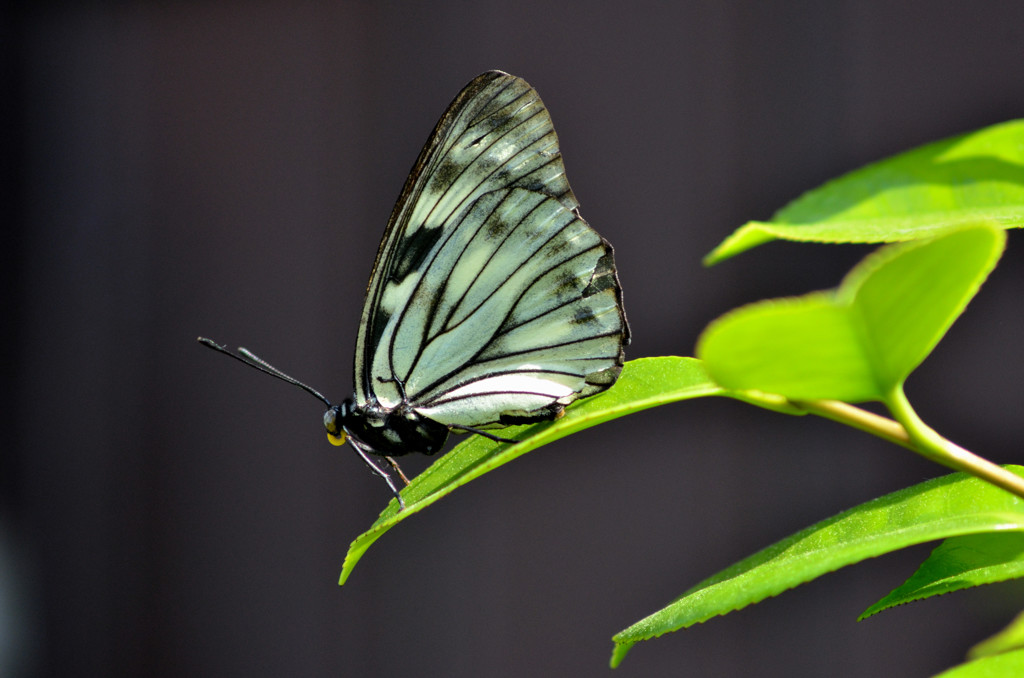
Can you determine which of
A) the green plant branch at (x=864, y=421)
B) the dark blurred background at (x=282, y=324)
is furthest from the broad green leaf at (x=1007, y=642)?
the dark blurred background at (x=282, y=324)

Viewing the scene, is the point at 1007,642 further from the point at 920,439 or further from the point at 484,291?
the point at 484,291

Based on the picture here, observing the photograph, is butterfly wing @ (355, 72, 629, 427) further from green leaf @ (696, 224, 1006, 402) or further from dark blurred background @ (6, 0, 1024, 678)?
dark blurred background @ (6, 0, 1024, 678)

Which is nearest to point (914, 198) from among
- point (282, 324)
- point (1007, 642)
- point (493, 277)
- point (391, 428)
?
point (1007, 642)

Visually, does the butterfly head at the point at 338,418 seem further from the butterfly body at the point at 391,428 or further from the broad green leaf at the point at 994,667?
the broad green leaf at the point at 994,667

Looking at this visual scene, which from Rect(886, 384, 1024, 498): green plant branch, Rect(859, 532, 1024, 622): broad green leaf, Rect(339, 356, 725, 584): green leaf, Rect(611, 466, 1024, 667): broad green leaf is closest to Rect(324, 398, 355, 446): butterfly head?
Rect(339, 356, 725, 584): green leaf

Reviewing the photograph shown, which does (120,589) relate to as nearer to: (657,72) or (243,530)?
(243,530)
